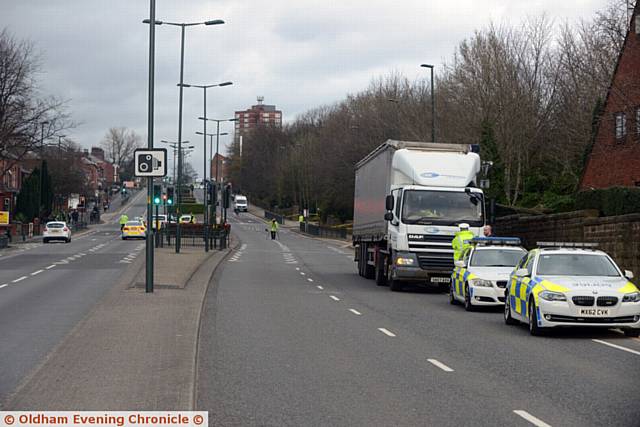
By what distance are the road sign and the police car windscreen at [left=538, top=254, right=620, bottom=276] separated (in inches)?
360

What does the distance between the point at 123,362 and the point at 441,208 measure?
51.5ft

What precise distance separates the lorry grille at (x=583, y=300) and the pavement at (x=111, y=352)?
585 centimetres

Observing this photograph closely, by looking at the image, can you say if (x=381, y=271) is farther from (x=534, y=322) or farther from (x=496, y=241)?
(x=534, y=322)

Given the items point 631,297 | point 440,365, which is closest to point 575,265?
point 631,297

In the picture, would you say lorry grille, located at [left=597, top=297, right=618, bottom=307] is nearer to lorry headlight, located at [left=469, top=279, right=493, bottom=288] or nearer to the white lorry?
lorry headlight, located at [left=469, top=279, right=493, bottom=288]

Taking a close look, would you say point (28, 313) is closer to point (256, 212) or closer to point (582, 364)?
point (582, 364)

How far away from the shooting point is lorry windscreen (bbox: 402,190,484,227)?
25812 mm

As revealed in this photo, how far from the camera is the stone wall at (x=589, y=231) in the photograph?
25125 mm

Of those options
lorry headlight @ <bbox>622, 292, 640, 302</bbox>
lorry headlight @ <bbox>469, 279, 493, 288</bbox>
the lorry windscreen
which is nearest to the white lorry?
the lorry windscreen

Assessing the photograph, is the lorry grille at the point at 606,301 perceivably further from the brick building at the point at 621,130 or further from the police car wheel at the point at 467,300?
the brick building at the point at 621,130

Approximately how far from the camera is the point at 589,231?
95.2 feet

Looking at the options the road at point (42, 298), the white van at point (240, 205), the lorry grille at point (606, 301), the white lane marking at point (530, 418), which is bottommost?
the road at point (42, 298)

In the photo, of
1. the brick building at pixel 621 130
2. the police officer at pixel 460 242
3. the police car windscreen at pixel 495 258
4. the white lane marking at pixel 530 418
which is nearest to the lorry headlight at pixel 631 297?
the police car windscreen at pixel 495 258

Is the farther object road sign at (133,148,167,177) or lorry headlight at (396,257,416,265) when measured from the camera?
lorry headlight at (396,257,416,265)
